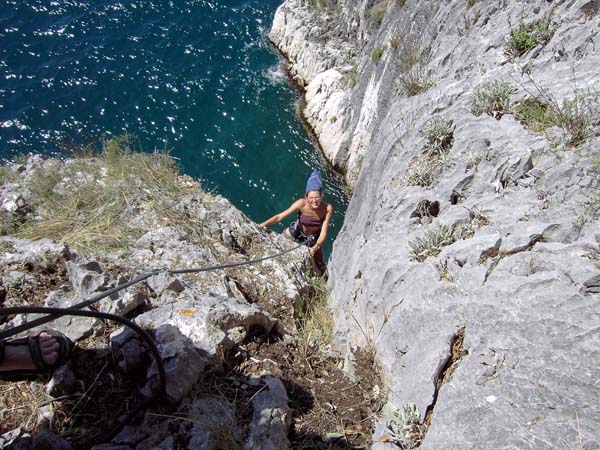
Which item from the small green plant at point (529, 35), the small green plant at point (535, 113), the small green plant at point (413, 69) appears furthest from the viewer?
the small green plant at point (413, 69)

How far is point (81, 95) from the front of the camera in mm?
15211

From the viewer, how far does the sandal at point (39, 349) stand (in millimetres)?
3662

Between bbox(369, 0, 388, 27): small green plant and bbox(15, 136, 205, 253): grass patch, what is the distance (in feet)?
29.2

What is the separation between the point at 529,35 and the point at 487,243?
3.42m

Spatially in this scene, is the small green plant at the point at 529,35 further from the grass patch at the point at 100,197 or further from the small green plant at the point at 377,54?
the small green plant at the point at 377,54

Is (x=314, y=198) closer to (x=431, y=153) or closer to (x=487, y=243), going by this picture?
(x=431, y=153)

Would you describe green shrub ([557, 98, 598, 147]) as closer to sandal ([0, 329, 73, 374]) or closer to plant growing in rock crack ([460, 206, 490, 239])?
plant growing in rock crack ([460, 206, 490, 239])

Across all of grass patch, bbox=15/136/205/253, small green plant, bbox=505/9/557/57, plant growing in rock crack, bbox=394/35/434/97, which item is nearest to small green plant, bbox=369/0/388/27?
plant growing in rock crack, bbox=394/35/434/97

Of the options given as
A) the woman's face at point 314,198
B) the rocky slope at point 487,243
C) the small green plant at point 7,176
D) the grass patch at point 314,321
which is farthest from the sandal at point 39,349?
the small green plant at point 7,176

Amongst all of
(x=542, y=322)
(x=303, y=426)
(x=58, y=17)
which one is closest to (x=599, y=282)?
(x=542, y=322)

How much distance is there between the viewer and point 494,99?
17.1ft

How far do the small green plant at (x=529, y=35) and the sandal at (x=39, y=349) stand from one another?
5926 mm

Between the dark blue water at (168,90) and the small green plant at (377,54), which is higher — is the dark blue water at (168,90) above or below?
above

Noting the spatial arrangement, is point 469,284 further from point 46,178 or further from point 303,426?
point 46,178
